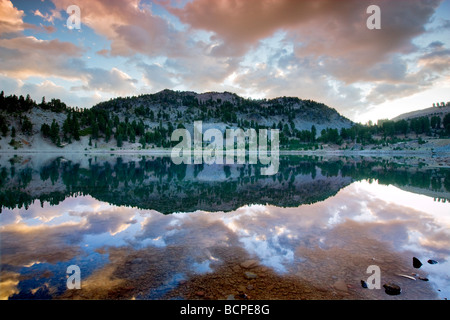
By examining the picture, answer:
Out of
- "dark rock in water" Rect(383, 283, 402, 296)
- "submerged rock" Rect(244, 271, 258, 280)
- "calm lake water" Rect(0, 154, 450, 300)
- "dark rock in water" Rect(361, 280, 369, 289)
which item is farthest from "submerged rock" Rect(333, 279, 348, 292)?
"submerged rock" Rect(244, 271, 258, 280)

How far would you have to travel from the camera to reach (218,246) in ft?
33.1

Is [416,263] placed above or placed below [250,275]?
below

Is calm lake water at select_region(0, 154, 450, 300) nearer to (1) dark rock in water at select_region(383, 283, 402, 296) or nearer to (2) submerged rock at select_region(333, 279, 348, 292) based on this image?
(2) submerged rock at select_region(333, 279, 348, 292)

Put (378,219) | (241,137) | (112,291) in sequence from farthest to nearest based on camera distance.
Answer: (241,137)
(378,219)
(112,291)

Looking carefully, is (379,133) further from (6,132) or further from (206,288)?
(6,132)

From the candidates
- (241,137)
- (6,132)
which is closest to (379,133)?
A: (241,137)

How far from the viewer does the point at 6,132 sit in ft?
352

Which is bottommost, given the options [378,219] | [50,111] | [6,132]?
[378,219]

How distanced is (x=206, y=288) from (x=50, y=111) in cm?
17522

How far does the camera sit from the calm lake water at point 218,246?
22.4 ft

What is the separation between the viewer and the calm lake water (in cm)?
683

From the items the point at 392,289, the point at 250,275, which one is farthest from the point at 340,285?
the point at 250,275

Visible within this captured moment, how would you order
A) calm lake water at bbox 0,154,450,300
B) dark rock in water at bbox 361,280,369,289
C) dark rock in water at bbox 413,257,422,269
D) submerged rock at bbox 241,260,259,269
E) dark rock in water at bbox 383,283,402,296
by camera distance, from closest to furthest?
dark rock in water at bbox 383,283,402,296 < calm lake water at bbox 0,154,450,300 < dark rock in water at bbox 361,280,369,289 < submerged rock at bbox 241,260,259,269 < dark rock in water at bbox 413,257,422,269

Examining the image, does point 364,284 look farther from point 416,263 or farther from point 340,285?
point 416,263
